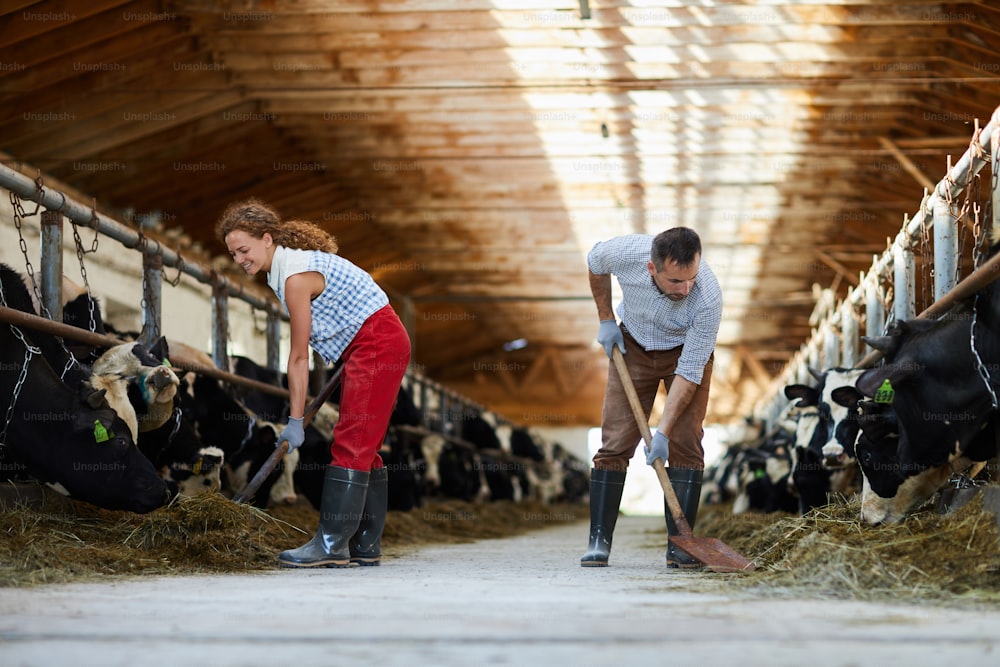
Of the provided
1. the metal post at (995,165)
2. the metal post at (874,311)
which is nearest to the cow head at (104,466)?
the metal post at (995,165)

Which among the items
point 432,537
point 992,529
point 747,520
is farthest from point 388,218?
point 992,529

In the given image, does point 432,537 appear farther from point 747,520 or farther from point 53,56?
point 53,56

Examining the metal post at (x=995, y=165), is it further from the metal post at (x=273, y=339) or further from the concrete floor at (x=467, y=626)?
the metal post at (x=273, y=339)

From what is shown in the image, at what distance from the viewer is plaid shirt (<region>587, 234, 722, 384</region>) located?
17.9 feet

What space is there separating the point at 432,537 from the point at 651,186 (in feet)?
27.0

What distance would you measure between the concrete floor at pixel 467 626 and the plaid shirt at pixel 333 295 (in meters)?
1.50

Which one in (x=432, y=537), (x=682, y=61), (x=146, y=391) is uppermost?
(x=682, y=61)

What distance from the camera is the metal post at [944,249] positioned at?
5.80 meters

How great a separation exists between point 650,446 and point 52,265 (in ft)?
9.79

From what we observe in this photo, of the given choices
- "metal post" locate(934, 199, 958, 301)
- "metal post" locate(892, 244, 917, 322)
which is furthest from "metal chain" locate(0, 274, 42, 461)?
"metal post" locate(892, 244, 917, 322)

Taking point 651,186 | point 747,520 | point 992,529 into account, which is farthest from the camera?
point 651,186

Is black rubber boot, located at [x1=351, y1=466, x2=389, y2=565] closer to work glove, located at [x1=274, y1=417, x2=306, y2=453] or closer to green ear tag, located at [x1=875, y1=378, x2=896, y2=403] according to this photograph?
work glove, located at [x1=274, y1=417, x2=306, y2=453]

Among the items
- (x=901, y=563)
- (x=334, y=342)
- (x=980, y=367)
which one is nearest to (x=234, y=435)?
(x=334, y=342)

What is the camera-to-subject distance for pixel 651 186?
54.0 ft
